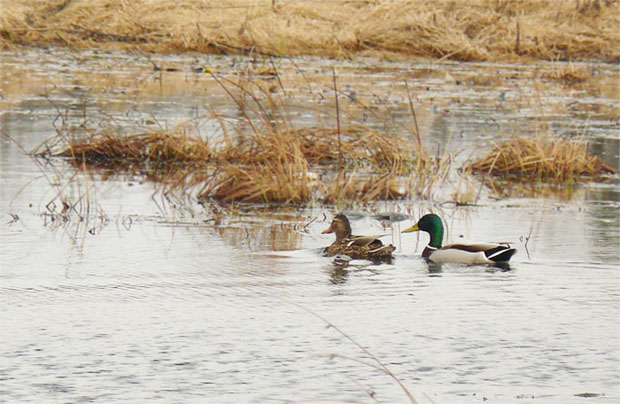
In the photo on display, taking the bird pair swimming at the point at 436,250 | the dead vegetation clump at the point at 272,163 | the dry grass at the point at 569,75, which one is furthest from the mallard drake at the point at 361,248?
the dry grass at the point at 569,75

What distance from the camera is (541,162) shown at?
41.8ft

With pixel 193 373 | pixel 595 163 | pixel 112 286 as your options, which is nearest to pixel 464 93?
pixel 595 163

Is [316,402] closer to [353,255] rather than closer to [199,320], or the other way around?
[199,320]

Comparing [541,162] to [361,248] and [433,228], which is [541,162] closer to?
[433,228]

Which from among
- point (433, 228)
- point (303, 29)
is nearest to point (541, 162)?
point (433, 228)

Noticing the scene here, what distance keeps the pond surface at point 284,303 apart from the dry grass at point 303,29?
15.0 meters

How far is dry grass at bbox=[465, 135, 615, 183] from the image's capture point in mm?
12711

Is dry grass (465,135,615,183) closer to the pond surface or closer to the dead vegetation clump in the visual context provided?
the pond surface

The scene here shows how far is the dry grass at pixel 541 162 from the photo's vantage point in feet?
41.7

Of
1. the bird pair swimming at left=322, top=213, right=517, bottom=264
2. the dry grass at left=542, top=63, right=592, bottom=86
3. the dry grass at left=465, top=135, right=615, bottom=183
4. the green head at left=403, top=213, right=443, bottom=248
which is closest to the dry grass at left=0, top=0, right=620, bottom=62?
the dry grass at left=542, top=63, right=592, bottom=86

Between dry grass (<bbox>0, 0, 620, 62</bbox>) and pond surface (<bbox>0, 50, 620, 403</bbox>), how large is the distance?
1496 cm

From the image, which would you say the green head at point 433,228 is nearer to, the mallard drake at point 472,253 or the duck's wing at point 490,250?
the mallard drake at point 472,253

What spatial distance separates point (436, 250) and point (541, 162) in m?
4.55

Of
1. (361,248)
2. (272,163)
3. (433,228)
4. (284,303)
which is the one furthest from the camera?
(272,163)
